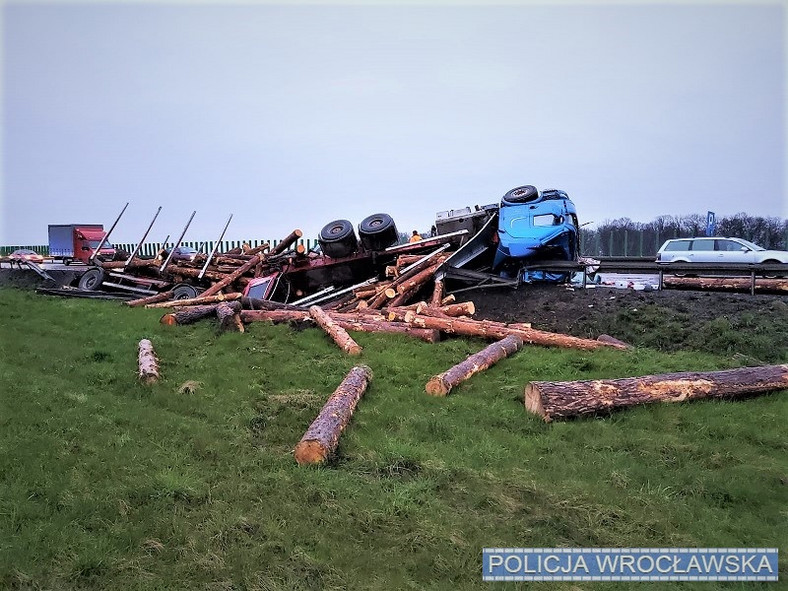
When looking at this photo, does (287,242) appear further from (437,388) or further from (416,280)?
(437,388)

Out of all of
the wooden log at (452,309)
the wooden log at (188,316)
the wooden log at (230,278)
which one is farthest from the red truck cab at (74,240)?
the wooden log at (452,309)

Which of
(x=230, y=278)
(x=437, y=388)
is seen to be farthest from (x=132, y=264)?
(x=437, y=388)

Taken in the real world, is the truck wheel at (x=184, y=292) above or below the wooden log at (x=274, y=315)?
above

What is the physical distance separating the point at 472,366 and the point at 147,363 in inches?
165

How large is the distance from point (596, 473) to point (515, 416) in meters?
1.25

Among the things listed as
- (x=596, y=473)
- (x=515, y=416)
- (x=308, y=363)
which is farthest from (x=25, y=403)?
(x=596, y=473)

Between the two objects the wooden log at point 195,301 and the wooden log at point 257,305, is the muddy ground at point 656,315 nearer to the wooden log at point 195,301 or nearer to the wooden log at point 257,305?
the wooden log at point 257,305

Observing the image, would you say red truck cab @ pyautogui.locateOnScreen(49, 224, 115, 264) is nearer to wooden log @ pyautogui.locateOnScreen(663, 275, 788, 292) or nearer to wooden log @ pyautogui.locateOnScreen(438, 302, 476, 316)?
wooden log @ pyautogui.locateOnScreen(438, 302, 476, 316)

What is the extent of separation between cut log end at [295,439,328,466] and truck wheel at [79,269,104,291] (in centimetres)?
1399

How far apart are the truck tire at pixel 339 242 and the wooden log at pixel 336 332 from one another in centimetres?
378

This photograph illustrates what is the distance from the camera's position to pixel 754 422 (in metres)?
5.34

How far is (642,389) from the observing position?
18.8 ft

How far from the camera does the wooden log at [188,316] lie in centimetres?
1075

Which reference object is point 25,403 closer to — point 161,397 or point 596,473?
point 161,397
